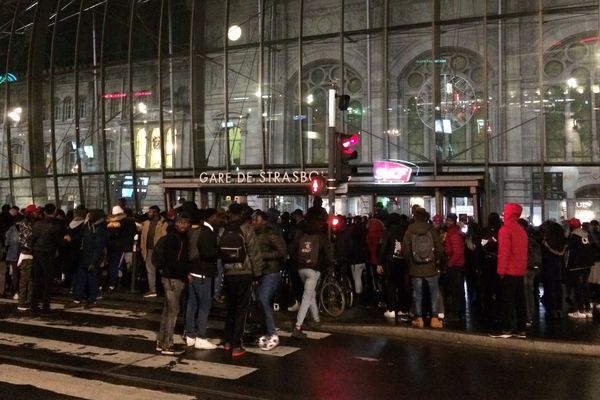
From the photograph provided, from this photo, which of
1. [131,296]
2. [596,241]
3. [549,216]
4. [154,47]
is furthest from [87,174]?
[596,241]

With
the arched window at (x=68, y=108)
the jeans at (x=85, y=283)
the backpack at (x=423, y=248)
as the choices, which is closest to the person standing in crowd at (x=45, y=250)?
the jeans at (x=85, y=283)

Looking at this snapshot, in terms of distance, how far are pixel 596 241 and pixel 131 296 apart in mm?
9628

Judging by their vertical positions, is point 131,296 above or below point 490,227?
below

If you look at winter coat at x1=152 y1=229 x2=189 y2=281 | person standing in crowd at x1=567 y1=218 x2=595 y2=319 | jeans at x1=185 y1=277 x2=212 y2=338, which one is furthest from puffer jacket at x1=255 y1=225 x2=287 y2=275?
person standing in crowd at x1=567 y1=218 x2=595 y2=319

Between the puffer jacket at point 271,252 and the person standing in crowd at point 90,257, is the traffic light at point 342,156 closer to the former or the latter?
the puffer jacket at point 271,252

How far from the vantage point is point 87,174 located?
844 inches

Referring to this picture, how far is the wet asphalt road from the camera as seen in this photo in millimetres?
6086

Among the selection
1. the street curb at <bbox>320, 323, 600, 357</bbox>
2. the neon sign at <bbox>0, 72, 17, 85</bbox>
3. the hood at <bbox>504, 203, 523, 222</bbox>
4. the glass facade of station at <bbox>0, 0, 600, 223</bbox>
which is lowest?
the street curb at <bbox>320, 323, 600, 357</bbox>

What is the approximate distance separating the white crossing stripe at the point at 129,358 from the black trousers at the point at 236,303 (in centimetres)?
59

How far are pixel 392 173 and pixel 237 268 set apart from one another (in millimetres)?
7811

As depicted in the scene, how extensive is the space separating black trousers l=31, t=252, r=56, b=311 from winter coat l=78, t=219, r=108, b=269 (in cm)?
62

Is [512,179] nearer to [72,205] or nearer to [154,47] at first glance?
[154,47]

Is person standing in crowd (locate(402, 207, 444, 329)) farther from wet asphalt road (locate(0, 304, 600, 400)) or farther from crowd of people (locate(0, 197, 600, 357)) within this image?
wet asphalt road (locate(0, 304, 600, 400))

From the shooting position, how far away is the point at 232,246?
7.48 meters
